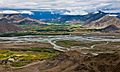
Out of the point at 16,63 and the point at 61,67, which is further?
the point at 16,63

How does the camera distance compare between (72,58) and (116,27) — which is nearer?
(72,58)

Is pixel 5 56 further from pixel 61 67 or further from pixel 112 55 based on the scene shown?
pixel 112 55

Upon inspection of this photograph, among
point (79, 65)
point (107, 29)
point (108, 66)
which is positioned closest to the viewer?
point (108, 66)

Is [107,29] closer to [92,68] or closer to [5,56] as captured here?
[5,56]

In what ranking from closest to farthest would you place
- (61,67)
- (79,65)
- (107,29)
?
(79,65), (61,67), (107,29)

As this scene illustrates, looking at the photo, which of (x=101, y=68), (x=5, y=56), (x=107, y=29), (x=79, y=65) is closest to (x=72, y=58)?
(x=79, y=65)

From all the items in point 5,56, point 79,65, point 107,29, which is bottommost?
point 107,29

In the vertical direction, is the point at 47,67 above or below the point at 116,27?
above

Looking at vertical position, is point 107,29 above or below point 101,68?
below

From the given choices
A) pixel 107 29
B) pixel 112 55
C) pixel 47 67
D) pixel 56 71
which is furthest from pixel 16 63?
pixel 107 29
